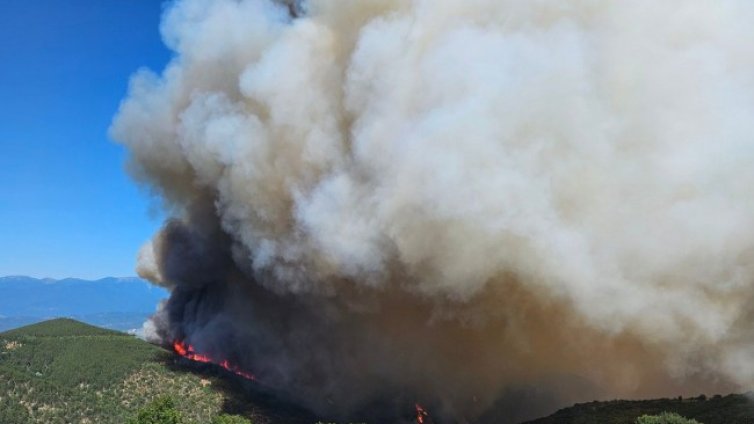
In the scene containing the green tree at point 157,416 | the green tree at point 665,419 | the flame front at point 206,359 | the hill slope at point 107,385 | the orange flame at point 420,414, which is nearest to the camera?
the green tree at point 665,419

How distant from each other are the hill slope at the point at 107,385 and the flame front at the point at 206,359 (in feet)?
8.60

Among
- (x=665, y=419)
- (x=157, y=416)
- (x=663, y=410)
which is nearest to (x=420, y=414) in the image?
(x=157, y=416)

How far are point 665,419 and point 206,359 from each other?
147ft

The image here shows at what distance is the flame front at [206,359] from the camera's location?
2172 inches

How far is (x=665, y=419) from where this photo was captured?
2425 centimetres

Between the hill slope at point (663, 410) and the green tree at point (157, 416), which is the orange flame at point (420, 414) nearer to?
the hill slope at point (663, 410)

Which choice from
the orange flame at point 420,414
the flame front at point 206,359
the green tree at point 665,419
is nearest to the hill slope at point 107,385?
the flame front at point 206,359

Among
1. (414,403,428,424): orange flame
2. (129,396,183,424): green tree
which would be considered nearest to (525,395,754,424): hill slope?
(414,403,428,424): orange flame

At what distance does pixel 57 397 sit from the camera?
145ft

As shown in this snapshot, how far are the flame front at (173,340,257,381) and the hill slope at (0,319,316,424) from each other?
2621 mm

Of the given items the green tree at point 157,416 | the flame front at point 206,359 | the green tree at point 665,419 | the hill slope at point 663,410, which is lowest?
the green tree at point 157,416

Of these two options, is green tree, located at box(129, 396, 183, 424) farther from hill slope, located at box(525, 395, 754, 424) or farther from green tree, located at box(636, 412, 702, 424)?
green tree, located at box(636, 412, 702, 424)

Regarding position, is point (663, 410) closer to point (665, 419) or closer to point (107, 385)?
point (665, 419)

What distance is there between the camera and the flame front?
55.2 meters
